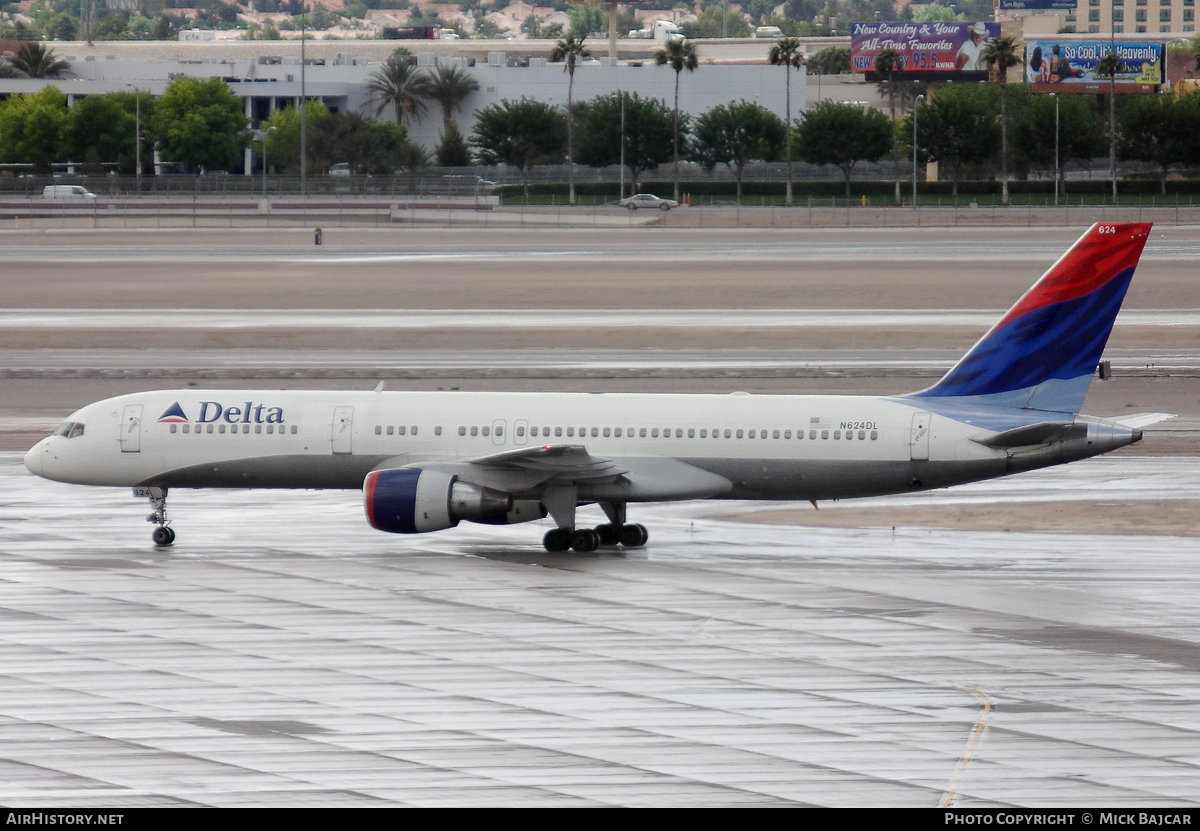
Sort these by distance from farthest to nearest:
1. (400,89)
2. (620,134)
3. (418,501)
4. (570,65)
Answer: (400,89) → (570,65) → (620,134) → (418,501)

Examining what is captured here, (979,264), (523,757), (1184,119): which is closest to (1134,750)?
(523,757)

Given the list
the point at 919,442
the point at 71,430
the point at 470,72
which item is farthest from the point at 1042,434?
the point at 470,72

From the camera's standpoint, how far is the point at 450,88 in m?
185

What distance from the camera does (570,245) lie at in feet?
364

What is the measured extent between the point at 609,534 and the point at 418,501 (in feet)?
15.8

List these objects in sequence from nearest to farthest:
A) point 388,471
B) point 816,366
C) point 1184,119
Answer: point 388,471
point 816,366
point 1184,119

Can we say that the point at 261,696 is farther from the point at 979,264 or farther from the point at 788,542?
the point at 979,264

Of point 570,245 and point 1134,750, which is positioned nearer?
point 1134,750

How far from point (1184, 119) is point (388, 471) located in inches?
5641

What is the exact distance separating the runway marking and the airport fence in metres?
106

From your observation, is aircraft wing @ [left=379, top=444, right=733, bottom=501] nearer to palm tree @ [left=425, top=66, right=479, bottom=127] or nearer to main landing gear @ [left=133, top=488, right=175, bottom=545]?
main landing gear @ [left=133, top=488, right=175, bottom=545]

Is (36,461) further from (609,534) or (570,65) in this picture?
(570,65)

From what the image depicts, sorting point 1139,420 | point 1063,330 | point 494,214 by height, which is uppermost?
point 494,214

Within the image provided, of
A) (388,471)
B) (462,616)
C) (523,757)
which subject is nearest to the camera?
(523,757)
